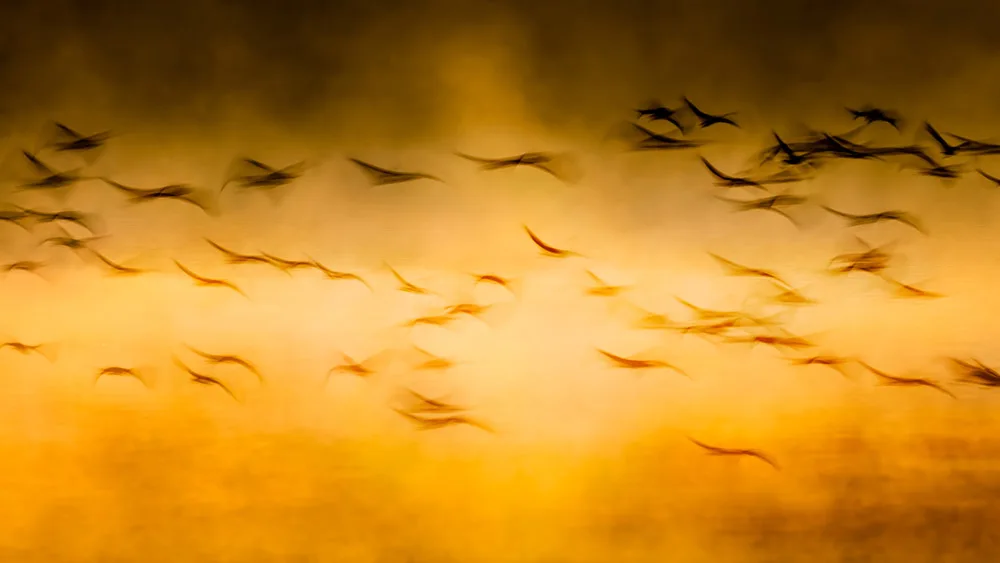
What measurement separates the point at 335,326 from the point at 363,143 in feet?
1.25

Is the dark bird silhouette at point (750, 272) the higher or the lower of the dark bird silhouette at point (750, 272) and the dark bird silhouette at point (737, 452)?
the higher

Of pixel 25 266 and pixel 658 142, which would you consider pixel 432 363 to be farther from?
pixel 25 266

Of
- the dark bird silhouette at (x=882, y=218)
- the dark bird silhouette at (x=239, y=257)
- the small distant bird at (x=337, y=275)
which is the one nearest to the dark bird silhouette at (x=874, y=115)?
the dark bird silhouette at (x=882, y=218)

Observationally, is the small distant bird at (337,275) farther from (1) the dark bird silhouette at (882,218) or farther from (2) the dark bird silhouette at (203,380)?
(1) the dark bird silhouette at (882,218)

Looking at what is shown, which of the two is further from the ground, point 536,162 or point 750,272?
point 536,162

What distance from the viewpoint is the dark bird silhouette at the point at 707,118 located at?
121 cm

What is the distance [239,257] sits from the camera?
1.25 meters

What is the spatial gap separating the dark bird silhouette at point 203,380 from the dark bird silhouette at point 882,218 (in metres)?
1.28

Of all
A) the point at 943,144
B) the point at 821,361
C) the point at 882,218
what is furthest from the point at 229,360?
the point at 943,144

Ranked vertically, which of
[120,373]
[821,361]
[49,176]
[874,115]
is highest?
[874,115]

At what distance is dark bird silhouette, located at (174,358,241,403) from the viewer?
125cm

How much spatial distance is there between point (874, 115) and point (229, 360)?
141 centimetres

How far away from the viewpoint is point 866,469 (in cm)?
121

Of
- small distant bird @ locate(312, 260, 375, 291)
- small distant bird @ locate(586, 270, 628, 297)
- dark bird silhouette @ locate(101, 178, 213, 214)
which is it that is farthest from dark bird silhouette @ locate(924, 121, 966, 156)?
dark bird silhouette @ locate(101, 178, 213, 214)
